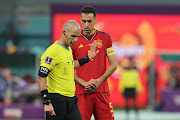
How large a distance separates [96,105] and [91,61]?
710mm

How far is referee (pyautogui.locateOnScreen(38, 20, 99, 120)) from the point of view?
5000 mm

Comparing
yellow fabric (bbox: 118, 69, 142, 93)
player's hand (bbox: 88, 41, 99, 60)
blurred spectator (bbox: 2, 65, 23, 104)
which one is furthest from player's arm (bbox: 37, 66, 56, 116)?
blurred spectator (bbox: 2, 65, 23, 104)

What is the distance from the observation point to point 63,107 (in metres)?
5.31

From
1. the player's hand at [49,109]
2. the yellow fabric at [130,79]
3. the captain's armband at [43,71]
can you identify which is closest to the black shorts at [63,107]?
the player's hand at [49,109]

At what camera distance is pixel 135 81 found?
13539mm

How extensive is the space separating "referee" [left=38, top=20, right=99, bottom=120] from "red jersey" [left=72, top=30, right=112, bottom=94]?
2.47 ft

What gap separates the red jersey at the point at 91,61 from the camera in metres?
6.15

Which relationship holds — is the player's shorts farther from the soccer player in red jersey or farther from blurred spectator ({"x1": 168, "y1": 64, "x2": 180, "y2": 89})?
blurred spectator ({"x1": 168, "y1": 64, "x2": 180, "y2": 89})

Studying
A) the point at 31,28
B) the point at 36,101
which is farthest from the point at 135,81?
the point at 31,28

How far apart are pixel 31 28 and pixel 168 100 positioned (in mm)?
14929

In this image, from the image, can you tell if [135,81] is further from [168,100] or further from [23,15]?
[23,15]

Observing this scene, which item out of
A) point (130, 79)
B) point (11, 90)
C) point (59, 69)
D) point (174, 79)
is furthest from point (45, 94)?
point (174, 79)

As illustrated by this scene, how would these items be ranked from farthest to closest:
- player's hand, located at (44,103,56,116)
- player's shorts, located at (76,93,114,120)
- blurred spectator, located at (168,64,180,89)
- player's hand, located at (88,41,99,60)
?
1. blurred spectator, located at (168,64,180,89)
2. player's shorts, located at (76,93,114,120)
3. player's hand, located at (88,41,99,60)
4. player's hand, located at (44,103,56,116)

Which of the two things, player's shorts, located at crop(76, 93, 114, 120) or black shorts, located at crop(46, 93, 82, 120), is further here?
player's shorts, located at crop(76, 93, 114, 120)
